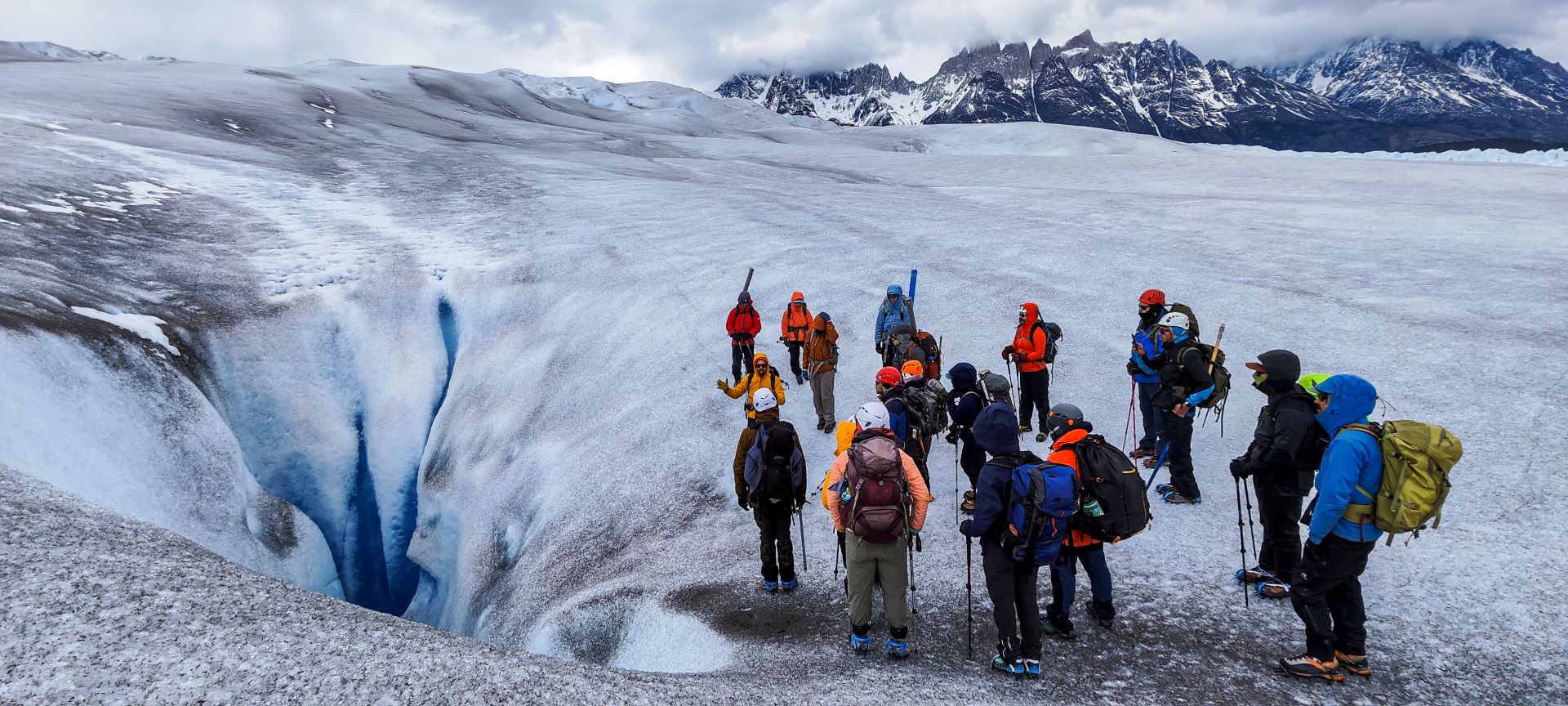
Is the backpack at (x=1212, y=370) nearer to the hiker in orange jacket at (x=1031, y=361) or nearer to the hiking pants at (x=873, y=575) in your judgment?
the hiker in orange jacket at (x=1031, y=361)

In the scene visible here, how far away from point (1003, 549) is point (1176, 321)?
3716mm

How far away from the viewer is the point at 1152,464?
8.43m

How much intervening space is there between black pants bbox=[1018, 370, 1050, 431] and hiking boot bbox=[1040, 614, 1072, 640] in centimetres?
353

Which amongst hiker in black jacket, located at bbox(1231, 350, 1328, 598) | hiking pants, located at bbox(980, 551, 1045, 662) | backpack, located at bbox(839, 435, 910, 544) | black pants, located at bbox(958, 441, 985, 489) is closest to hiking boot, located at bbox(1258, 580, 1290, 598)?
hiker in black jacket, located at bbox(1231, 350, 1328, 598)

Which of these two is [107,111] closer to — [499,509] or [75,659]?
[499,509]

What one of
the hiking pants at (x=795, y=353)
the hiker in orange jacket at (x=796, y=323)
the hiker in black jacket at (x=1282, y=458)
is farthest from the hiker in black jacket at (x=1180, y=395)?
the hiking pants at (x=795, y=353)

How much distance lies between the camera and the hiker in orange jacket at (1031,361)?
885 centimetres

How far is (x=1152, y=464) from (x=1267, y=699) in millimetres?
3768

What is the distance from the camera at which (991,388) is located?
734 cm

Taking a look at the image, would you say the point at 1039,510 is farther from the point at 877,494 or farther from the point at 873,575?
the point at 873,575

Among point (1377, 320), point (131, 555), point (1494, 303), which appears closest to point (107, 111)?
point (131, 555)

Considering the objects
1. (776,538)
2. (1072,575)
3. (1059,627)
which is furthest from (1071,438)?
(776,538)

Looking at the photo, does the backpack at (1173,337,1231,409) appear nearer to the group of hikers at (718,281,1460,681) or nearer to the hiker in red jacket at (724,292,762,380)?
the group of hikers at (718,281,1460,681)

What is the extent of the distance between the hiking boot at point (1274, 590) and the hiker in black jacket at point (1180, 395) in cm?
146
